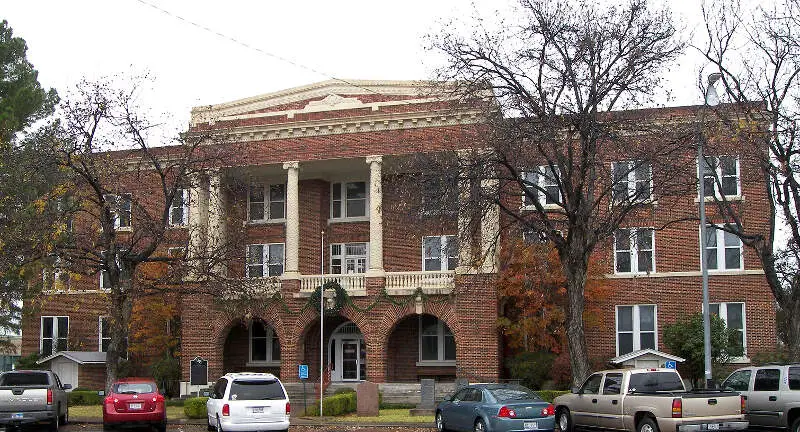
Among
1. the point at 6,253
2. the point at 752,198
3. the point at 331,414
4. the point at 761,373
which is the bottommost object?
the point at 331,414

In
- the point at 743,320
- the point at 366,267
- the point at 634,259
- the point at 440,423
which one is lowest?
the point at 440,423

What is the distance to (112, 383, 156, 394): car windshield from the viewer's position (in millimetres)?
27953

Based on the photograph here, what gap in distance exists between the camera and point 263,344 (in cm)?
4653

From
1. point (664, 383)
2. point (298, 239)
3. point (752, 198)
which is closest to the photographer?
point (664, 383)

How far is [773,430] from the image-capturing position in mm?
23812

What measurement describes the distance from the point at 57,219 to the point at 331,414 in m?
11.4

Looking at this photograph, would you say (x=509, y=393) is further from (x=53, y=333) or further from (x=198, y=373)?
(x=53, y=333)

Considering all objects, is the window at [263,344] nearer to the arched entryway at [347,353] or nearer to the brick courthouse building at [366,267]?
the brick courthouse building at [366,267]

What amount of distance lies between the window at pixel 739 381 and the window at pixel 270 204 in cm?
2590

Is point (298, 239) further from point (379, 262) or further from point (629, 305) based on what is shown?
point (629, 305)

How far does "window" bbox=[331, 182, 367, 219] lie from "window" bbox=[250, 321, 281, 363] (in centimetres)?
632

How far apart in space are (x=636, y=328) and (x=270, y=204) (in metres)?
17.9

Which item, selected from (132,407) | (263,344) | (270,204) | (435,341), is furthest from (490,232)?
(132,407)

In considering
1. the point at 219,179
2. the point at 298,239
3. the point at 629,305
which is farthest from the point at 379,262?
the point at 629,305
